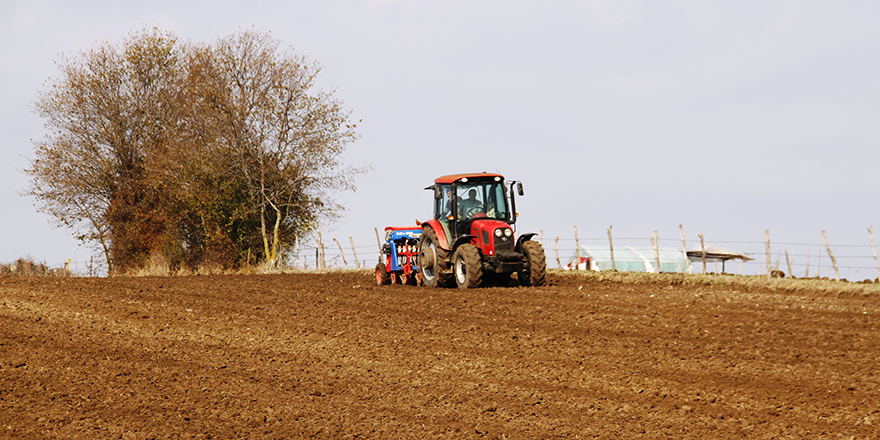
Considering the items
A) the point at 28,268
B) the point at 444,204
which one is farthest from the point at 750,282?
the point at 28,268

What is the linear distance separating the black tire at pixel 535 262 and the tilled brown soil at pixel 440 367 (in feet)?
5.36

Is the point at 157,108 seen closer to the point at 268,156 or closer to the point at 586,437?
the point at 268,156

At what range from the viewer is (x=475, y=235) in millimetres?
14266

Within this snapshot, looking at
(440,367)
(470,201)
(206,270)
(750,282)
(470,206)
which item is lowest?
(440,367)

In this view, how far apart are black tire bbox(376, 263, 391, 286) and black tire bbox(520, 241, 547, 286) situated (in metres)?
3.73

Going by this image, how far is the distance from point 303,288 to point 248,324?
5081mm

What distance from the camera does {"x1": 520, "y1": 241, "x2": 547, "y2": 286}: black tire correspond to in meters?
14.3

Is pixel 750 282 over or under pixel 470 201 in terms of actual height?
under

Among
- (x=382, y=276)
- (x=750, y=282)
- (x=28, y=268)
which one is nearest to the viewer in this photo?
(x=750, y=282)

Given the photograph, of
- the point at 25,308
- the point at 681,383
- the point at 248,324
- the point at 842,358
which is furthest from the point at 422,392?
the point at 25,308

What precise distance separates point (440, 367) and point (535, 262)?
258 inches

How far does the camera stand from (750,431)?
6.02 meters

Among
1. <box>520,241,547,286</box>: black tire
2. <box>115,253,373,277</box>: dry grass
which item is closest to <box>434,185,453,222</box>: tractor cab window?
<box>520,241,547,286</box>: black tire

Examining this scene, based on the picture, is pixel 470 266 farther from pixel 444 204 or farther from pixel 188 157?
pixel 188 157
